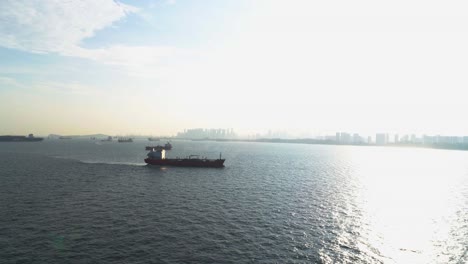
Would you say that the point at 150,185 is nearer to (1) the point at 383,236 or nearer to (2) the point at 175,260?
(2) the point at 175,260

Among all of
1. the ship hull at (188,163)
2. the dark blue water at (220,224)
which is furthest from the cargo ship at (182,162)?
the dark blue water at (220,224)

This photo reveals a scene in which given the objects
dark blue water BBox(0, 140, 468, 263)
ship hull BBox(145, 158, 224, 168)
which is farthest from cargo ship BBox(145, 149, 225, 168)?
dark blue water BBox(0, 140, 468, 263)

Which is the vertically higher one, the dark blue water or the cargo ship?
the cargo ship

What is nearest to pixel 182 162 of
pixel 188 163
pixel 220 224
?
pixel 188 163

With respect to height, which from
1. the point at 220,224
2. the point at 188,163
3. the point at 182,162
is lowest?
the point at 220,224

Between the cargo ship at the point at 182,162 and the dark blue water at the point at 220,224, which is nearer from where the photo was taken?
the dark blue water at the point at 220,224

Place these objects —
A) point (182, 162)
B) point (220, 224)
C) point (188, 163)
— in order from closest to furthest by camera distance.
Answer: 1. point (220, 224)
2. point (188, 163)
3. point (182, 162)

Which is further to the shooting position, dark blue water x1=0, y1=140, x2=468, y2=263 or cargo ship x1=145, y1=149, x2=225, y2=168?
cargo ship x1=145, y1=149, x2=225, y2=168

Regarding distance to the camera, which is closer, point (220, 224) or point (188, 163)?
point (220, 224)

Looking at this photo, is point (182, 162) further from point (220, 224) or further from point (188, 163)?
point (220, 224)

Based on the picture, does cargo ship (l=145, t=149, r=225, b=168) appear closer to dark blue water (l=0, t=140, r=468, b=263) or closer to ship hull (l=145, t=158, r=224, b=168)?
ship hull (l=145, t=158, r=224, b=168)

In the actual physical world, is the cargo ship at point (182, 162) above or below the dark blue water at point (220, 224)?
above

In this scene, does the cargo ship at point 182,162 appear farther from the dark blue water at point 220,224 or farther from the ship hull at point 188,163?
the dark blue water at point 220,224
